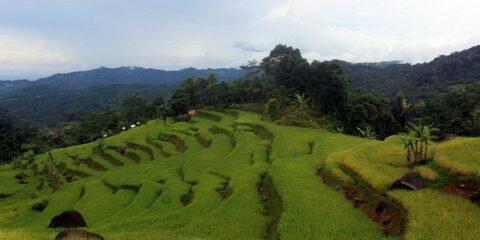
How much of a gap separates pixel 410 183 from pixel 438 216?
3109mm

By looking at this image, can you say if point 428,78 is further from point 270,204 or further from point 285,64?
point 270,204

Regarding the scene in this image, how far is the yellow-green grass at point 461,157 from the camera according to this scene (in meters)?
16.9

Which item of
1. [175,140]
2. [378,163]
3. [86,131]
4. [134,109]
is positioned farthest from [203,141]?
[134,109]

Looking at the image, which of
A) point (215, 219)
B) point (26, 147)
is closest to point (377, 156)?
point (215, 219)

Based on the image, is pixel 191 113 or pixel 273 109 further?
pixel 191 113

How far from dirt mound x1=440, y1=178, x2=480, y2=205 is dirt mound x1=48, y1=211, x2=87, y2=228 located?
54.2ft

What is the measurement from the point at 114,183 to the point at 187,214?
49.0ft

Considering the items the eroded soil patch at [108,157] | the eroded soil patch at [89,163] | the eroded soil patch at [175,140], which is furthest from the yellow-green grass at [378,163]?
the eroded soil patch at [89,163]

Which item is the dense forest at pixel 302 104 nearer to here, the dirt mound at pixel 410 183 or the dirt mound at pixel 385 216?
the dirt mound at pixel 410 183

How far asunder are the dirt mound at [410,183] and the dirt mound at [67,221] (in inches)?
577

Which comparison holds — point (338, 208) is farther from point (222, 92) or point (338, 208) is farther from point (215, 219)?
point (222, 92)

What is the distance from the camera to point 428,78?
108 metres

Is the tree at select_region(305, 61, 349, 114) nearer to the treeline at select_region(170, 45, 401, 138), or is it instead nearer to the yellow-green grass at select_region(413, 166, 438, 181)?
the treeline at select_region(170, 45, 401, 138)

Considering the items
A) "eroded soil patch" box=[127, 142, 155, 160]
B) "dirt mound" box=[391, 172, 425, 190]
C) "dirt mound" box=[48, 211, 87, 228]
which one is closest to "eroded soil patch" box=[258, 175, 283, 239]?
"dirt mound" box=[391, 172, 425, 190]
